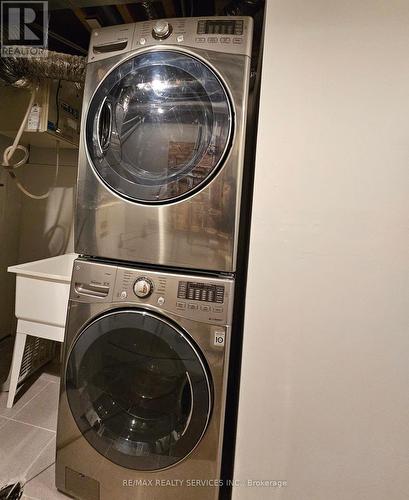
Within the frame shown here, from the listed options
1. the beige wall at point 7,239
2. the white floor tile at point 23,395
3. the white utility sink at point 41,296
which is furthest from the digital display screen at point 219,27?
the white floor tile at point 23,395

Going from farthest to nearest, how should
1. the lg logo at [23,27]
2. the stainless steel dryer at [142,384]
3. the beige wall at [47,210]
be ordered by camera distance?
the beige wall at [47,210], the lg logo at [23,27], the stainless steel dryer at [142,384]

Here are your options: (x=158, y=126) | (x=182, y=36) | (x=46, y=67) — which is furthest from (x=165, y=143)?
(x=46, y=67)

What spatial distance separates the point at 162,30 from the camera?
927 mm

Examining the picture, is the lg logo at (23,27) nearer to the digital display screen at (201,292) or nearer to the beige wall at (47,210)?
the beige wall at (47,210)

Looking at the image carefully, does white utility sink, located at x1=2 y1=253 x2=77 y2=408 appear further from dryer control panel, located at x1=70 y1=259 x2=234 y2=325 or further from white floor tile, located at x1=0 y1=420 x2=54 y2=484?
dryer control panel, located at x1=70 y1=259 x2=234 y2=325

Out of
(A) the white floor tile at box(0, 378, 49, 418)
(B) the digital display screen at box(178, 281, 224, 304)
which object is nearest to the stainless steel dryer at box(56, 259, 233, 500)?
(B) the digital display screen at box(178, 281, 224, 304)

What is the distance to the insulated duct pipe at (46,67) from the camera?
53.7 inches

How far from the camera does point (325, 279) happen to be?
78 cm

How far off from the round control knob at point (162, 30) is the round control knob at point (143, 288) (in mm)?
888

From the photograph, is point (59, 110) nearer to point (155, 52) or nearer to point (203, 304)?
point (155, 52)

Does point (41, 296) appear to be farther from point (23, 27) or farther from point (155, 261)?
point (23, 27)

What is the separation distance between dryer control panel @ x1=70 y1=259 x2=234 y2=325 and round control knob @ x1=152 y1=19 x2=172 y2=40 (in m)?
0.86

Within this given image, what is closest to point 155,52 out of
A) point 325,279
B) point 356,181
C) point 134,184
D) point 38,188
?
point 134,184

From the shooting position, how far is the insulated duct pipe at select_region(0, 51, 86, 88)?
1.36m
